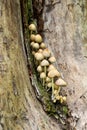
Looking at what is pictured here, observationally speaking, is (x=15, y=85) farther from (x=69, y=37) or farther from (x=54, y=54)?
(x=69, y=37)

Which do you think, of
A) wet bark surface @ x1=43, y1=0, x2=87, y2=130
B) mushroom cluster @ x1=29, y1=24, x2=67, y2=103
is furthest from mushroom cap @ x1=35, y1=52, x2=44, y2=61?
wet bark surface @ x1=43, y1=0, x2=87, y2=130

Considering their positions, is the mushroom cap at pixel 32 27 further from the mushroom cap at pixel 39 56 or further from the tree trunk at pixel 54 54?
the mushroom cap at pixel 39 56

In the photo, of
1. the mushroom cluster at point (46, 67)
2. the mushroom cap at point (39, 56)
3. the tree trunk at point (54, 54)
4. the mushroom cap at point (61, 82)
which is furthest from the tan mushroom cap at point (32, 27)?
the mushroom cap at point (61, 82)

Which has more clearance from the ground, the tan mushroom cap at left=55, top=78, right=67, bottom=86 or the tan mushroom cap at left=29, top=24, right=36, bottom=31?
the tan mushroom cap at left=29, top=24, right=36, bottom=31

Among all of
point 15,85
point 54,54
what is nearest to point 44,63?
point 54,54

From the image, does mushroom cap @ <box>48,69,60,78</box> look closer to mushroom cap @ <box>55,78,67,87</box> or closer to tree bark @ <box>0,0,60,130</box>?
mushroom cap @ <box>55,78,67,87</box>
